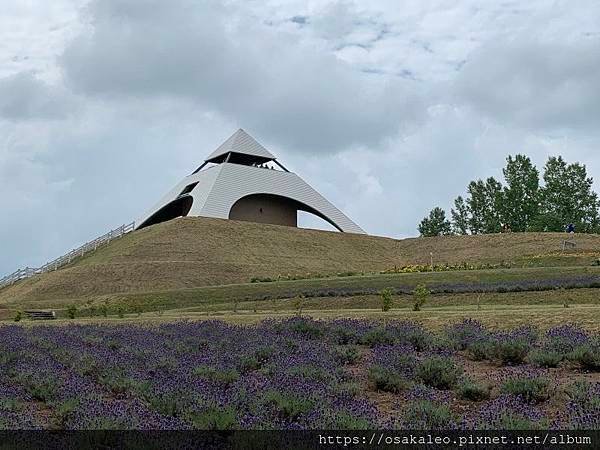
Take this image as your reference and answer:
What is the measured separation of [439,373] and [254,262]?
34.1 metres

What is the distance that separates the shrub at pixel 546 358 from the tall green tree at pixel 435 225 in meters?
60.8

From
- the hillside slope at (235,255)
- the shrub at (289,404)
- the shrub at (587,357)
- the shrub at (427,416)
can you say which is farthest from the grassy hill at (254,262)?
the shrub at (427,416)

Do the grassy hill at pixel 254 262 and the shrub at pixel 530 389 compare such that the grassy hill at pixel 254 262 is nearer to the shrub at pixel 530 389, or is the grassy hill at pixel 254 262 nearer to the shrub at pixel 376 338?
the shrub at pixel 376 338

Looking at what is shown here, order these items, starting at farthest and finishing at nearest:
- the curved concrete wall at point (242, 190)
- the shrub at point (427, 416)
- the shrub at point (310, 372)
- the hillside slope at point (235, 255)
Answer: the curved concrete wall at point (242, 190), the hillside slope at point (235, 255), the shrub at point (310, 372), the shrub at point (427, 416)

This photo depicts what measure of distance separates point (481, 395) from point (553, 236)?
3971 centimetres

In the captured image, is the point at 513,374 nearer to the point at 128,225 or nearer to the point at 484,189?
the point at 128,225

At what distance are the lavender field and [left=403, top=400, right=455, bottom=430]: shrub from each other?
0.05 ft

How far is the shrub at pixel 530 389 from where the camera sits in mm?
6297

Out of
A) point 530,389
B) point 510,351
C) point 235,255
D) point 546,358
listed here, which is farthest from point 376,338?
point 235,255

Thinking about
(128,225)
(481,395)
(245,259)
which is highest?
(128,225)

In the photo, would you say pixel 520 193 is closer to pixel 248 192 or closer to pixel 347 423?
pixel 248 192

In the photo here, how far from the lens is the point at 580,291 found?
18906 millimetres

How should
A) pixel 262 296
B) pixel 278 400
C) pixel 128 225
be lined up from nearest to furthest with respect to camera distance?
pixel 278 400 < pixel 262 296 < pixel 128 225

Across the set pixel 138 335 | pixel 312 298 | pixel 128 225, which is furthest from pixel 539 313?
pixel 128 225
